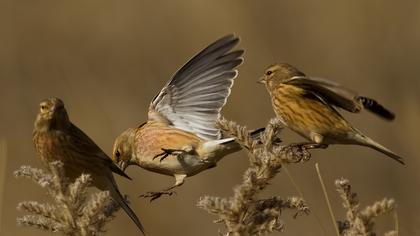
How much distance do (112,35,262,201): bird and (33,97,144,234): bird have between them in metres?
0.41

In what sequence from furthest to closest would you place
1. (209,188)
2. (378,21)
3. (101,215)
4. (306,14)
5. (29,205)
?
(306,14)
(378,21)
(209,188)
(101,215)
(29,205)

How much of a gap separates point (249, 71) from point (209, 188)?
1.89m

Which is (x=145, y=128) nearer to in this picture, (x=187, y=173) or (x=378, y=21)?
(x=187, y=173)

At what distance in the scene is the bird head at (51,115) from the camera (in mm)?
6258

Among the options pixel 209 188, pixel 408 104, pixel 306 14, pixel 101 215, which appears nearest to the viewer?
pixel 101 215

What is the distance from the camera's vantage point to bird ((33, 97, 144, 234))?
620cm

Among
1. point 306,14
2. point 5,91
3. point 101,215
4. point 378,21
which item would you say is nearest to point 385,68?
point 378,21

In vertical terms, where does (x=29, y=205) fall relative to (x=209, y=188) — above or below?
above

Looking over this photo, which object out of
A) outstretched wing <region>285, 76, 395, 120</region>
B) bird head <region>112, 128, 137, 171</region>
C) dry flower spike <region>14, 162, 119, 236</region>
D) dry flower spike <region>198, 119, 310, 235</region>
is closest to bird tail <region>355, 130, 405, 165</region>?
outstretched wing <region>285, 76, 395, 120</region>

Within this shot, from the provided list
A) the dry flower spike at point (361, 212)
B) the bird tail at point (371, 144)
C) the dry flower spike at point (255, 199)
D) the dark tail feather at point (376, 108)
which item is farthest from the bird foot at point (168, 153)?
the dry flower spike at point (361, 212)

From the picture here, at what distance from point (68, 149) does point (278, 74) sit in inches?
55.1

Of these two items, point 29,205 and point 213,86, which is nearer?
point 29,205

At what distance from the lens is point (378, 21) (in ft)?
38.5

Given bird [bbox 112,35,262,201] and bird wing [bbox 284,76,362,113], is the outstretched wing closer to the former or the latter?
bird wing [bbox 284,76,362,113]
